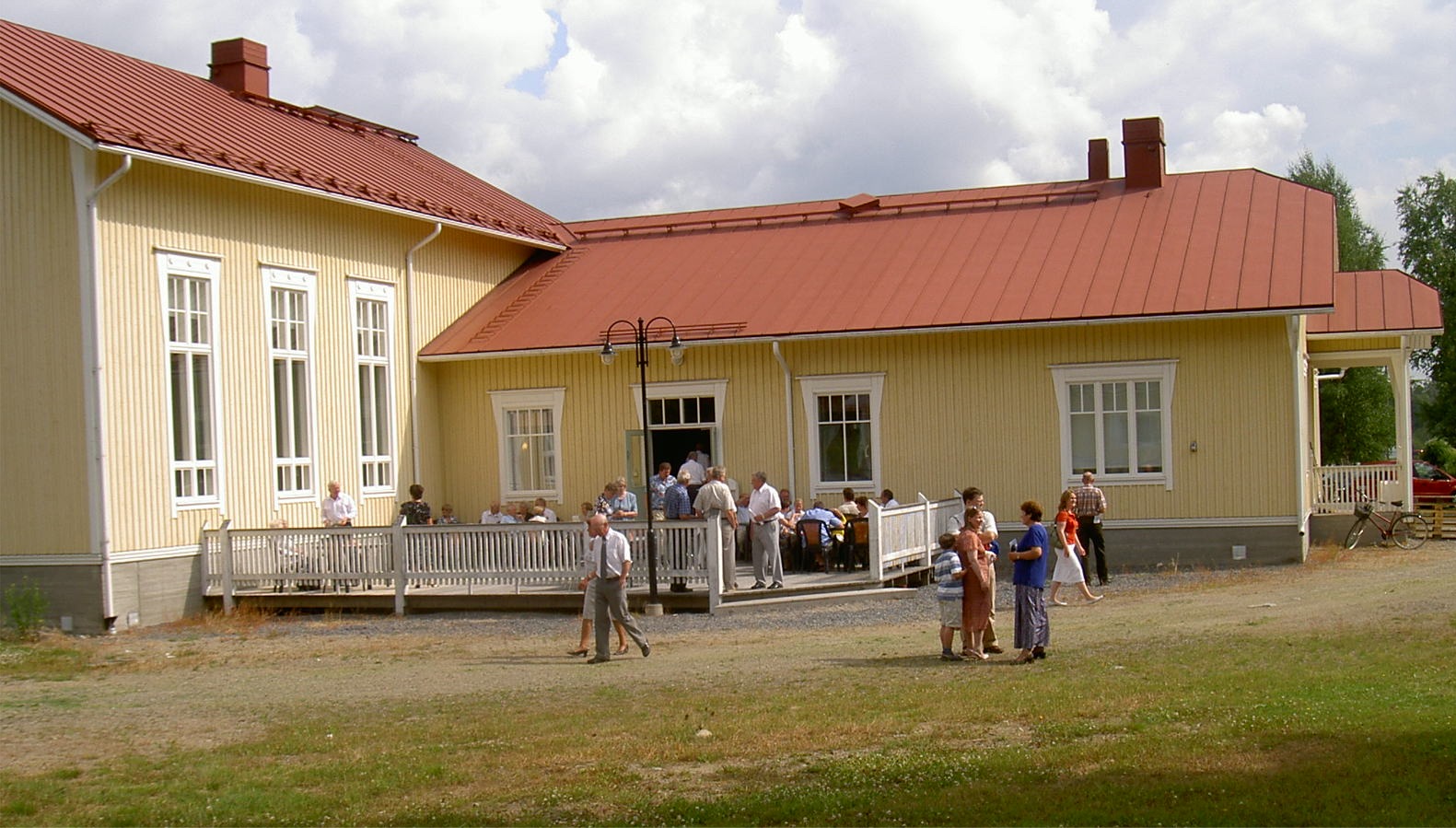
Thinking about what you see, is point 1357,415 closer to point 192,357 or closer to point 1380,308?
point 1380,308

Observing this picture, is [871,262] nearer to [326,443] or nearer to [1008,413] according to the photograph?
[1008,413]

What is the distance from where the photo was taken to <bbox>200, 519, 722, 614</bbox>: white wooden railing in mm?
18719

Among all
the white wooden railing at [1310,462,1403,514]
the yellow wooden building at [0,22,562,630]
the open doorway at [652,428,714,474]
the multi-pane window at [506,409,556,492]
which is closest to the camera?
the yellow wooden building at [0,22,562,630]

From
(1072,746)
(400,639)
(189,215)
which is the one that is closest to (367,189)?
(189,215)

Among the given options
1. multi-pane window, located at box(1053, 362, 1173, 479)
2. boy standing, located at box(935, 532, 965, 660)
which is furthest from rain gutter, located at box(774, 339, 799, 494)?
boy standing, located at box(935, 532, 965, 660)

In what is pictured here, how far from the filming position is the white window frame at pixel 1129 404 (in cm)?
2188

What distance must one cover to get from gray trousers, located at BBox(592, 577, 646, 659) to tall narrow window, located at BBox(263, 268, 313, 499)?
7533mm

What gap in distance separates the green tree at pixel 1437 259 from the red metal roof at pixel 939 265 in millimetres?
31513

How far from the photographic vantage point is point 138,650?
1681cm

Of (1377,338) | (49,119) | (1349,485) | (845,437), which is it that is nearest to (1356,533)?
(1349,485)

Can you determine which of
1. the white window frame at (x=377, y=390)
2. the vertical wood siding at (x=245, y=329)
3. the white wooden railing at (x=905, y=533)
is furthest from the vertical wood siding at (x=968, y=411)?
the vertical wood siding at (x=245, y=329)

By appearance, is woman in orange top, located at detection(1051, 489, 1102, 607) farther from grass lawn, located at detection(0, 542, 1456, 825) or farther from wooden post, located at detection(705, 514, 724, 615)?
wooden post, located at detection(705, 514, 724, 615)

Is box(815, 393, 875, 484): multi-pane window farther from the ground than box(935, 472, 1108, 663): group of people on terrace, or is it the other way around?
box(815, 393, 875, 484): multi-pane window

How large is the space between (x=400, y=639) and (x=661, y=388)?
7.80 m
